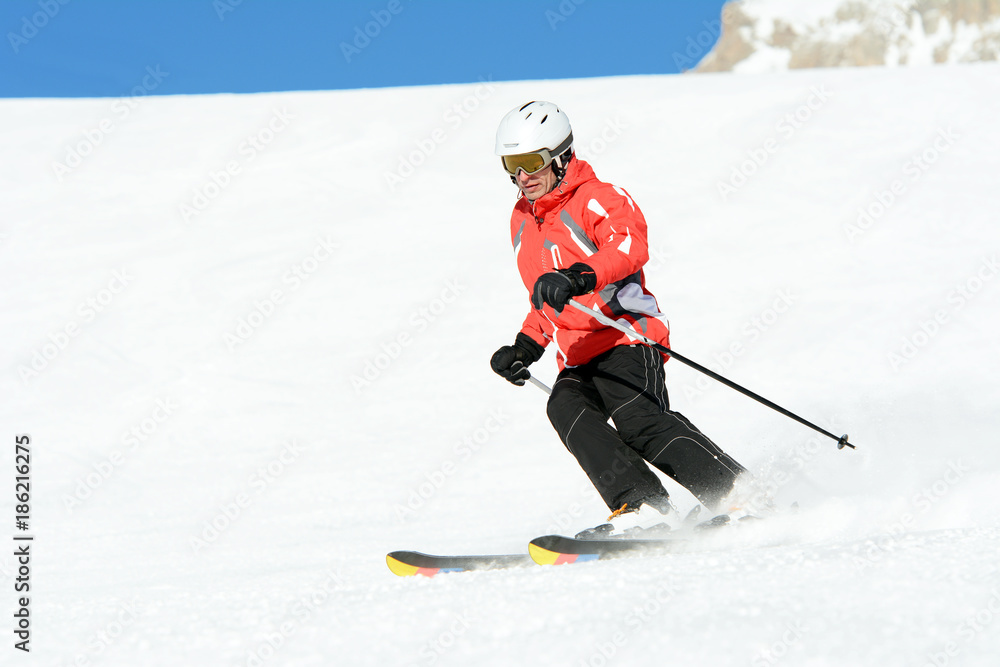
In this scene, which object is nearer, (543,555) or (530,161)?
(543,555)

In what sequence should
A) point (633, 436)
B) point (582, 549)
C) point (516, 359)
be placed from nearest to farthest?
point (582, 549) → point (633, 436) → point (516, 359)

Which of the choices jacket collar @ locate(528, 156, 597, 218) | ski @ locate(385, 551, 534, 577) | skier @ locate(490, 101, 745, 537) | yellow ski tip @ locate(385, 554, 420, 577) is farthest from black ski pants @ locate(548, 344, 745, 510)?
yellow ski tip @ locate(385, 554, 420, 577)

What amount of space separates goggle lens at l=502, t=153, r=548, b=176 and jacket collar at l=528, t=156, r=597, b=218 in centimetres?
11

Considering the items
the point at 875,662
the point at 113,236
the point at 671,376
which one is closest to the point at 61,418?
the point at 113,236

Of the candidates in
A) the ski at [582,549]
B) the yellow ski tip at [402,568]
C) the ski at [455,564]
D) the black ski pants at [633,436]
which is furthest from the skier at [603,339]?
the yellow ski tip at [402,568]

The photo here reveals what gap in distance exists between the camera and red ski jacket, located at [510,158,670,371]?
345 cm

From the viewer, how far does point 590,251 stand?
142 inches

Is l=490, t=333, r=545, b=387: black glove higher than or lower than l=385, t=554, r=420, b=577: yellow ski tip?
higher

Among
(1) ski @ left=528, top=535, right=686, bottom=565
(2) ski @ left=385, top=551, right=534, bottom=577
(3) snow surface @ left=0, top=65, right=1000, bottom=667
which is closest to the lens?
(3) snow surface @ left=0, top=65, right=1000, bottom=667

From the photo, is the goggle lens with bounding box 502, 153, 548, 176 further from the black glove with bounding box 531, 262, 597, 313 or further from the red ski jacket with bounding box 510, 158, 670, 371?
the black glove with bounding box 531, 262, 597, 313

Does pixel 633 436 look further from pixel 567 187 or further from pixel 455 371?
pixel 455 371

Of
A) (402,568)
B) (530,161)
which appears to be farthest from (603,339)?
(402,568)

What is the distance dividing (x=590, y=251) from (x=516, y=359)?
63cm

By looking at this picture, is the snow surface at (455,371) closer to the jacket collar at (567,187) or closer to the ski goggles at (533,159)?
the jacket collar at (567,187)
